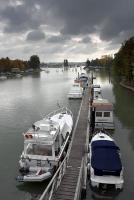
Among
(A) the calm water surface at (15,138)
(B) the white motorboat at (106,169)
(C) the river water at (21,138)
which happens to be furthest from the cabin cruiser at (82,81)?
(B) the white motorboat at (106,169)

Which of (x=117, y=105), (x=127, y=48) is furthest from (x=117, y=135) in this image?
(x=127, y=48)

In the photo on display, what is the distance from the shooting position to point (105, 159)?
2275 cm

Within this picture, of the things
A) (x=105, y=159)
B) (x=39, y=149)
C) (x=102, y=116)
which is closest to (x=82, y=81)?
(x=102, y=116)

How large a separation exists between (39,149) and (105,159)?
17.8 ft

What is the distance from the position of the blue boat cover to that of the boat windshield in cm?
360

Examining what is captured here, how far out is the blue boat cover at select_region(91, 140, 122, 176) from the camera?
2147 cm

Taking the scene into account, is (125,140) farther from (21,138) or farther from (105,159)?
(105,159)

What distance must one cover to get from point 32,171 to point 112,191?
631cm

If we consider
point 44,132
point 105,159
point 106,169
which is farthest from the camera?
point 44,132

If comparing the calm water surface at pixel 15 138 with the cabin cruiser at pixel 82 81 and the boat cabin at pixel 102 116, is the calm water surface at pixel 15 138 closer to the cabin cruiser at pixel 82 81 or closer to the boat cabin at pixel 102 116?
the boat cabin at pixel 102 116

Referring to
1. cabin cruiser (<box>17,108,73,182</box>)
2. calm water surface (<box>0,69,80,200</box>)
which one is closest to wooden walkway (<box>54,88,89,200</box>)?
cabin cruiser (<box>17,108,73,182</box>)

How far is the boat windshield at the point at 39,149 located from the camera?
23.9 metres

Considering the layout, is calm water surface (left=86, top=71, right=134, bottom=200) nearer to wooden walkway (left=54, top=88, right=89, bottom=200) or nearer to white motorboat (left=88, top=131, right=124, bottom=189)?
white motorboat (left=88, top=131, right=124, bottom=189)

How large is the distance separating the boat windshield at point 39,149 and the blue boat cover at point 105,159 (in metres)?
3.60
